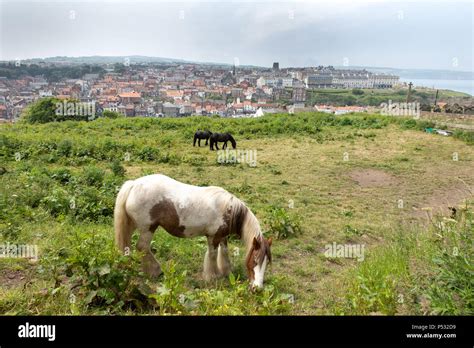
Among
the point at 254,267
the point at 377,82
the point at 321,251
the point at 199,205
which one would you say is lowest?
the point at 321,251

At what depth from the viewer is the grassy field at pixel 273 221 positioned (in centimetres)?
354

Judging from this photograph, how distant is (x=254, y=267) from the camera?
4.50m

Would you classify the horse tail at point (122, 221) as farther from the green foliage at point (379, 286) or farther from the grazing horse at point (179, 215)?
the green foliage at point (379, 286)

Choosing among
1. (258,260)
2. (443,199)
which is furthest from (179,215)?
(443,199)

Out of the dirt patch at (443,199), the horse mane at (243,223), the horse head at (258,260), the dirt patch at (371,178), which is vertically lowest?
the dirt patch at (443,199)

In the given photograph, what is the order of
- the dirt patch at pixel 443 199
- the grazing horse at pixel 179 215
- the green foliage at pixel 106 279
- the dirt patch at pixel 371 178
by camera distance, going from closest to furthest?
the green foliage at pixel 106 279
the grazing horse at pixel 179 215
the dirt patch at pixel 443 199
the dirt patch at pixel 371 178

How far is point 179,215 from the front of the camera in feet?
15.9

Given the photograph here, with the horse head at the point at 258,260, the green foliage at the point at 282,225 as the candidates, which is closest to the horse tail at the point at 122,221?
the horse head at the point at 258,260

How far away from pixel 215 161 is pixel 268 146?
404 cm

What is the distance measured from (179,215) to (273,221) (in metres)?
2.75

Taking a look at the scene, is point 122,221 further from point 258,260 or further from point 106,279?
point 258,260

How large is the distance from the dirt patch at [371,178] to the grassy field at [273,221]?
0.10m
